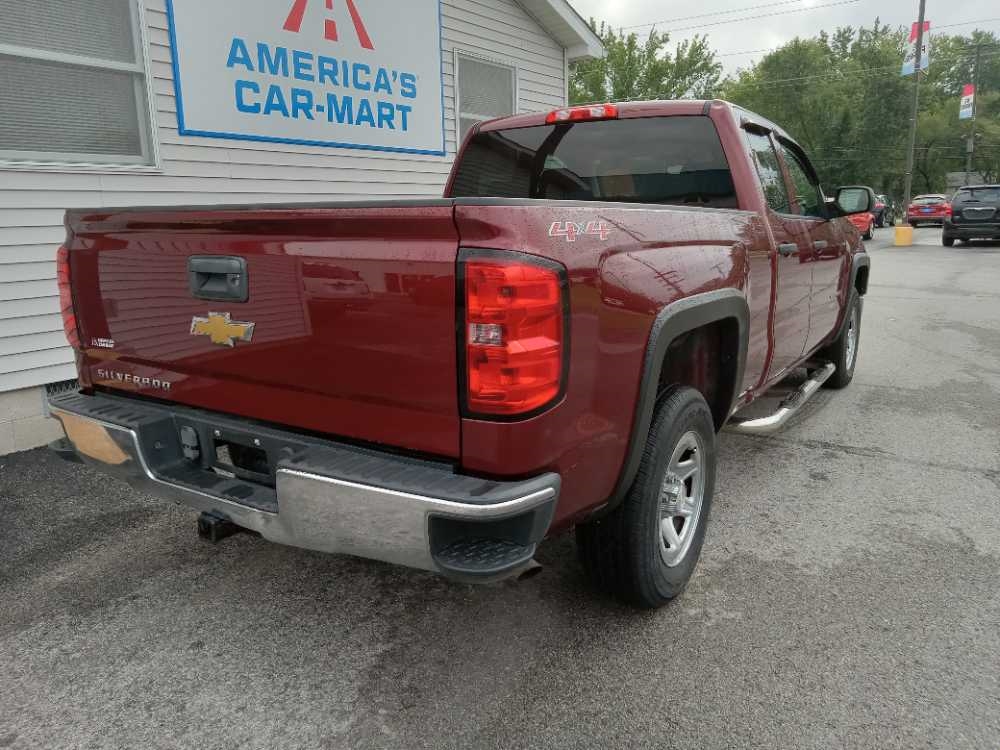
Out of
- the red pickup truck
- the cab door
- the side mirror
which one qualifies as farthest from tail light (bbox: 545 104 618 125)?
the side mirror

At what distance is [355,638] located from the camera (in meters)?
2.60

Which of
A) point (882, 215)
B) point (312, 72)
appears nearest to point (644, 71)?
point (882, 215)

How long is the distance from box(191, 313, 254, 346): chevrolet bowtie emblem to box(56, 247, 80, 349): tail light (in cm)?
72

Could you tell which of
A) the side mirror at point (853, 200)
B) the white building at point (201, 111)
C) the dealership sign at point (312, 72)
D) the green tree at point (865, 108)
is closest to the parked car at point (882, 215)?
the green tree at point (865, 108)

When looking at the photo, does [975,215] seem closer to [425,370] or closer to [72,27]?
[72,27]

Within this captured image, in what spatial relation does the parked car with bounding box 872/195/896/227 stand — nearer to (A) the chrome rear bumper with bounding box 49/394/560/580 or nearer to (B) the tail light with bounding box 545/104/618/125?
(B) the tail light with bounding box 545/104/618/125

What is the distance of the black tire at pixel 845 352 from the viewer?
5.64m

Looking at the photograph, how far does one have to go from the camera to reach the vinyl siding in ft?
15.5

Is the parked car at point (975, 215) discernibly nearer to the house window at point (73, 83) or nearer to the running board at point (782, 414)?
the running board at point (782, 414)

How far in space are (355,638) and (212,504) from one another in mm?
729

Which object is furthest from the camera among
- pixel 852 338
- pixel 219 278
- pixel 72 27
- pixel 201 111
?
pixel 852 338

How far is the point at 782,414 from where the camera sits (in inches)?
146

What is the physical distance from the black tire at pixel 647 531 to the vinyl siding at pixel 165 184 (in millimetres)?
4111

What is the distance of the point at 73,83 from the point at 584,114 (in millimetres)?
3636
